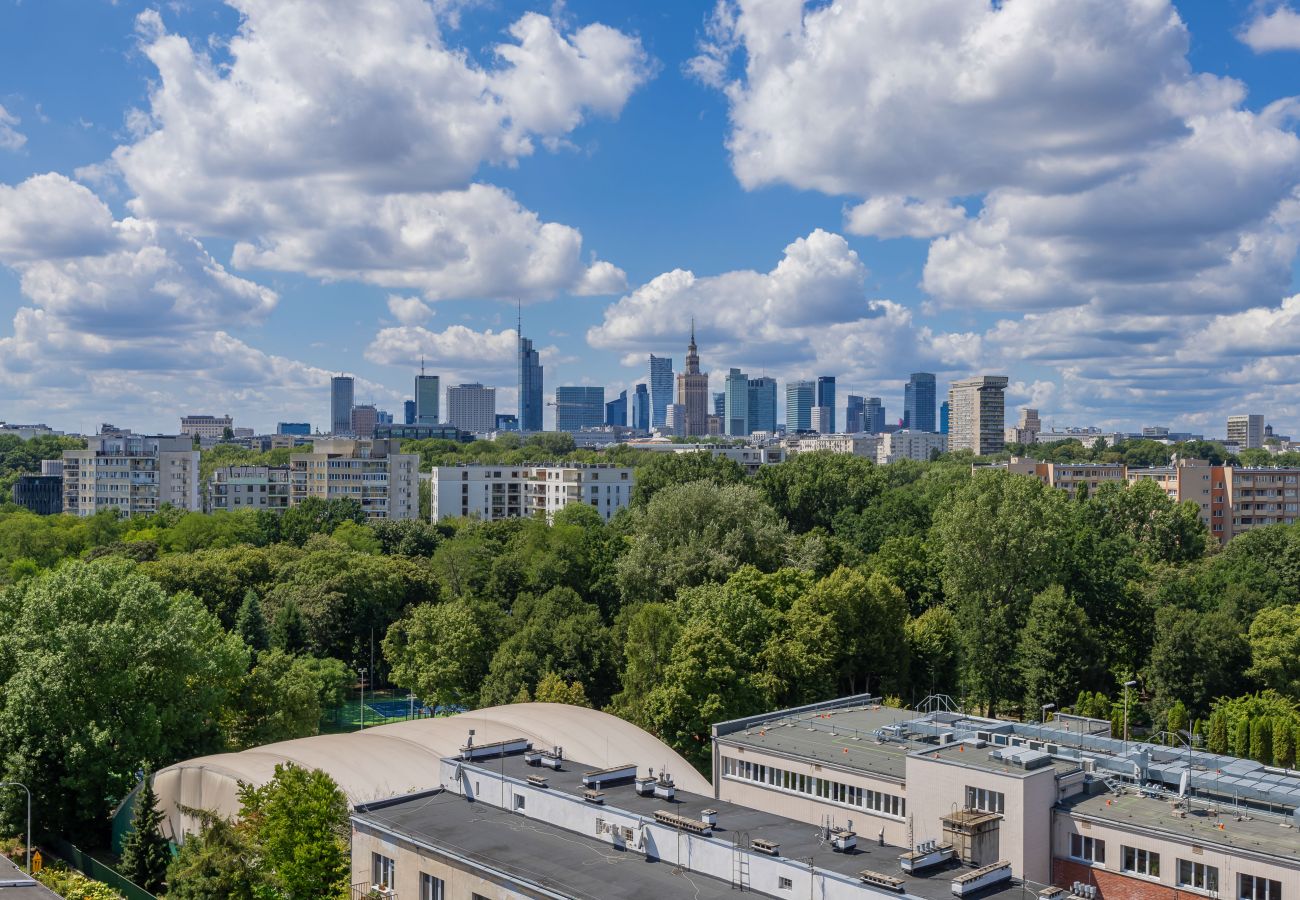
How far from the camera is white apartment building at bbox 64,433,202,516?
13638 cm

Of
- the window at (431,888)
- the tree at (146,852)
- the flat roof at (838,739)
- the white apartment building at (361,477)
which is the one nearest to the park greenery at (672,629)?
the tree at (146,852)

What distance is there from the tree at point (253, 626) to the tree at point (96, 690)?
67.6 ft

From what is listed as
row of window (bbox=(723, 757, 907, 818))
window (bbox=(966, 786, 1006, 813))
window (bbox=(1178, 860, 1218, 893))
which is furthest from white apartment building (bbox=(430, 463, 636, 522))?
window (bbox=(1178, 860, 1218, 893))

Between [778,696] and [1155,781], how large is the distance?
781 inches

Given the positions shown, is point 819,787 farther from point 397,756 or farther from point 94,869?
point 94,869

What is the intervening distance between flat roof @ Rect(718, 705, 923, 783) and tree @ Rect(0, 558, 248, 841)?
64.6 ft

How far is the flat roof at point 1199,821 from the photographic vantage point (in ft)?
84.6

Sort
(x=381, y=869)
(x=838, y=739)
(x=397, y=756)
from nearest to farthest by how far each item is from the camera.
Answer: (x=381, y=869), (x=397, y=756), (x=838, y=739)

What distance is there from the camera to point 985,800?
95.0ft

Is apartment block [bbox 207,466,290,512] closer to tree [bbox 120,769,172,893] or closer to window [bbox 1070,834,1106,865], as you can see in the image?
tree [bbox 120,769,172,893]

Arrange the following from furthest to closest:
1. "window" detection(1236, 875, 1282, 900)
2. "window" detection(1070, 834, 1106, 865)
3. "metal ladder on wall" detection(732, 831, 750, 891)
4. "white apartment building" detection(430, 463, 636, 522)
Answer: "white apartment building" detection(430, 463, 636, 522) → "window" detection(1070, 834, 1106, 865) → "window" detection(1236, 875, 1282, 900) → "metal ladder on wall" detection(732, 831, 750, 891)

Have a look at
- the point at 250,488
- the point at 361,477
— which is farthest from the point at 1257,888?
the point at 250,488

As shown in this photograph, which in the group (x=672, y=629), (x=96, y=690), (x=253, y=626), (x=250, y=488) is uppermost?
(x=250, y=488)

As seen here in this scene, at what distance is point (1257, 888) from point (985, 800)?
6170 mm
